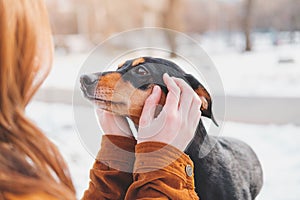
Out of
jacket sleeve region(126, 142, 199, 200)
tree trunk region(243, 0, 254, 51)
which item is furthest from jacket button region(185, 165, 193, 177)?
tree trunk region(243, 0, 254, 51)

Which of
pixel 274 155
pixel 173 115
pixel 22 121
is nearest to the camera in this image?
pixel 22 121

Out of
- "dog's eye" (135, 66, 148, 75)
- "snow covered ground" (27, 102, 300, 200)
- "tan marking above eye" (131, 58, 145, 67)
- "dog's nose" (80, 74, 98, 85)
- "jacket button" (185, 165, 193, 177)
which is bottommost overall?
"snow covered ground" (27, 102, 300, 200)

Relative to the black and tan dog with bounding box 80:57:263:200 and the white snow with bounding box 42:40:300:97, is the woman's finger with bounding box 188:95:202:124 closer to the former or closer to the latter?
the black and tan dog with bounding box 80:57:263:200

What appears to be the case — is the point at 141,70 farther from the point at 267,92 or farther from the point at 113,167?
the point at 267,92

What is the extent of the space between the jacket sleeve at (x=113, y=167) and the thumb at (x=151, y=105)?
0.25 ft

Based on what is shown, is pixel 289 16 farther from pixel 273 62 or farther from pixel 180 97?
pixel 180 97

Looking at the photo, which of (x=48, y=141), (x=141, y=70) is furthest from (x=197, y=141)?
(x=48, y=141)

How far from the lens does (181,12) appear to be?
100 cm

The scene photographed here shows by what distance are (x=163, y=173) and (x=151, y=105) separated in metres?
0.11

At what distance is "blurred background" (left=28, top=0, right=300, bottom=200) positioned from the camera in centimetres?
93

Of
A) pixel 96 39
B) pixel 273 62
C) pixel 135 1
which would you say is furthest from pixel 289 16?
pixel 96 39

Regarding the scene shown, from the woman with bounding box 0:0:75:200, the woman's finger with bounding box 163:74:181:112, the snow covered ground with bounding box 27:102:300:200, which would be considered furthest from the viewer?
the snow covered ground with bounding box 27:102:300:200

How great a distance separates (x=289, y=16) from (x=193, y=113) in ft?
1.29

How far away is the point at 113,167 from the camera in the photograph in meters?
0.82
